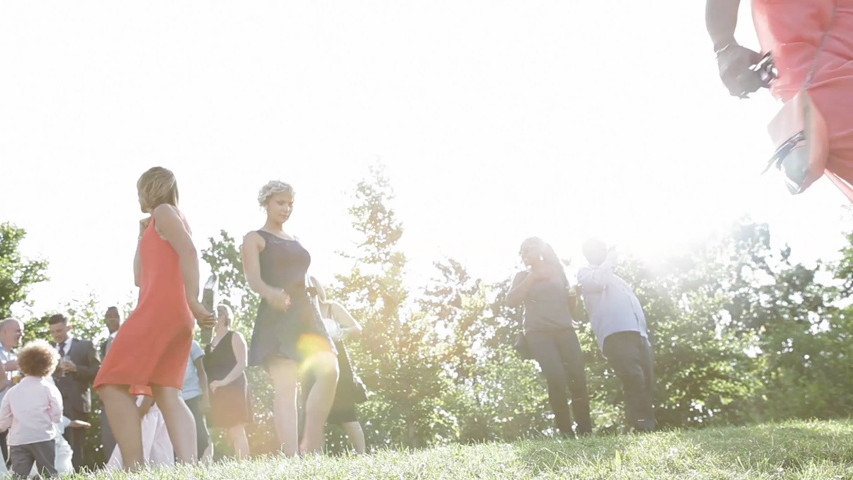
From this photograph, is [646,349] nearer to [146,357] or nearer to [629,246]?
[146,357]

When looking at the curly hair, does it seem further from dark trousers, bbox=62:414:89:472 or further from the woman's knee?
the woman's knee

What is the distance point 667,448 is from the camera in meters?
4.05

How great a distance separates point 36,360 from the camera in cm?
716

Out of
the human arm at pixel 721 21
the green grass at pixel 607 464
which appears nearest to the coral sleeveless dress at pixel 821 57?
the human arm at pixel 721 21

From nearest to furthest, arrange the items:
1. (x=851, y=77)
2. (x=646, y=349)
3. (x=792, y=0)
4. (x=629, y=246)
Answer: (x=851, y=77) < (x=792, y=0) < (x=646, y=349) < (x=629, y=246)

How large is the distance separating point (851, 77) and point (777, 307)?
3964 cm

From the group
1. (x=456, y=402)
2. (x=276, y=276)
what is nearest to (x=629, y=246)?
(x=456, y=402)

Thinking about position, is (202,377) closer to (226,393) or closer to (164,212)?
(226,393)

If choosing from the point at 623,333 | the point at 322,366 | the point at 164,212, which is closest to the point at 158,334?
the point at 164,212

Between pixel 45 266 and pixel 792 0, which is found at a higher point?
pixel 45 266

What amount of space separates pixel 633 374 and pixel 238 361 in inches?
157

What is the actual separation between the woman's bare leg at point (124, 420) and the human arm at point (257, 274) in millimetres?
1332

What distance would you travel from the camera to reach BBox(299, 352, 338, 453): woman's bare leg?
225 inches

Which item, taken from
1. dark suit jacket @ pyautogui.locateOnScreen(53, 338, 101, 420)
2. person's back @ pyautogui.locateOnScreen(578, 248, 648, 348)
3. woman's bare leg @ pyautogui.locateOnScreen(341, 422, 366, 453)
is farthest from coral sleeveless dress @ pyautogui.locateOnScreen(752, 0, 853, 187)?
dark suit jacket @ pyautogui.locateOnScreen(53, 338, 101, 420)
